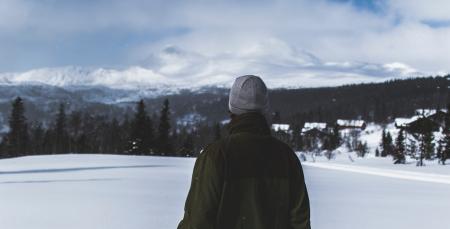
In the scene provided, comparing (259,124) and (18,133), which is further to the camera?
(18,133)

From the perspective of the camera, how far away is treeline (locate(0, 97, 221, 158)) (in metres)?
61.6

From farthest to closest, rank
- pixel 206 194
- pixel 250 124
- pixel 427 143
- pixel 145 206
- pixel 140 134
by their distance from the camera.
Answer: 1. pixel 427 143
2. pixel 140 134
3. pixel 145 206
4. pixel 250 124
5. pixel 206 194

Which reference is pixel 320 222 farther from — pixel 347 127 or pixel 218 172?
pixel 347 127

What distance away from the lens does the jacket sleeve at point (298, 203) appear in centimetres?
288

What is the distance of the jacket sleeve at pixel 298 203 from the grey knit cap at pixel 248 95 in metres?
0.37

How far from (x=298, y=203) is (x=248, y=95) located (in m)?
0.66

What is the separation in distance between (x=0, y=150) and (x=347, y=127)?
12826cm

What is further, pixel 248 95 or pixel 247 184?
pixel 248 95

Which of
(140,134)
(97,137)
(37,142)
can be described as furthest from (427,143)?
(97,137)

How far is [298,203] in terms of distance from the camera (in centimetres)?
290

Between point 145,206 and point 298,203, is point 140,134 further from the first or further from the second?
point 298,203

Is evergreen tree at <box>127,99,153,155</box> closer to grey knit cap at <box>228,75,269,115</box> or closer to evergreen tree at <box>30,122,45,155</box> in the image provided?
evergreen tree at <box>30,122,45,155</box>

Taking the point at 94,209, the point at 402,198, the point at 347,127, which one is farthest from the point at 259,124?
the point at 347,127

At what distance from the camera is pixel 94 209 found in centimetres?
927
